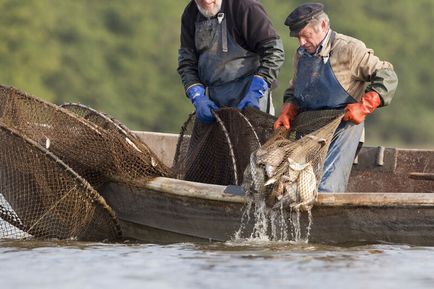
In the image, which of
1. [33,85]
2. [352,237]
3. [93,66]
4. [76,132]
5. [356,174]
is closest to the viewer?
[352,237]

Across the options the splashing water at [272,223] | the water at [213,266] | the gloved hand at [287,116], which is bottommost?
the water at [213,266]

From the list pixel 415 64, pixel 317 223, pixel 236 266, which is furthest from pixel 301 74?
pixel 415 64

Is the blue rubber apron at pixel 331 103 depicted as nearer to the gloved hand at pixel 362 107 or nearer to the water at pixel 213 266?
the gloved hand at pixel 362 107

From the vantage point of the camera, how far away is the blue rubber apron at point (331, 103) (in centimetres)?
977

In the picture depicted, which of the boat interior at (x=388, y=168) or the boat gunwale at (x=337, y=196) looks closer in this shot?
the boat gunwale at (x=337, y=196)

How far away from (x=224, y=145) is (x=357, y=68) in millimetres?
1320

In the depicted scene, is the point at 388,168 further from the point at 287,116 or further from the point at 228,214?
the point at 228,214

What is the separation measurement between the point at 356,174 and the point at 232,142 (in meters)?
1.70

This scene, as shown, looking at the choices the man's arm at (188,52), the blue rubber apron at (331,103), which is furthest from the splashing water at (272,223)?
the man's arm at (188,52)

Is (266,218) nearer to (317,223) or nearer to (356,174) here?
(317,223)

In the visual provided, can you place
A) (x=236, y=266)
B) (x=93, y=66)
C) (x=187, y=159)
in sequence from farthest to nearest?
(x=93, y=66)
(x=187, y=159)
(x=236, y=266)

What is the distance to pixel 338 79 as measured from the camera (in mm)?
9750

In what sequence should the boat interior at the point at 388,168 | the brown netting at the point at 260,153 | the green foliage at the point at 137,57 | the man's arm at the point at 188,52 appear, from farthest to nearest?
the green foliage at the point at 137,57
the boat interior at the point at 388,168
the man's arm at the point at 188,52
the brown netting at the point at 260,153

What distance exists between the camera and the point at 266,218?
30.5ft
